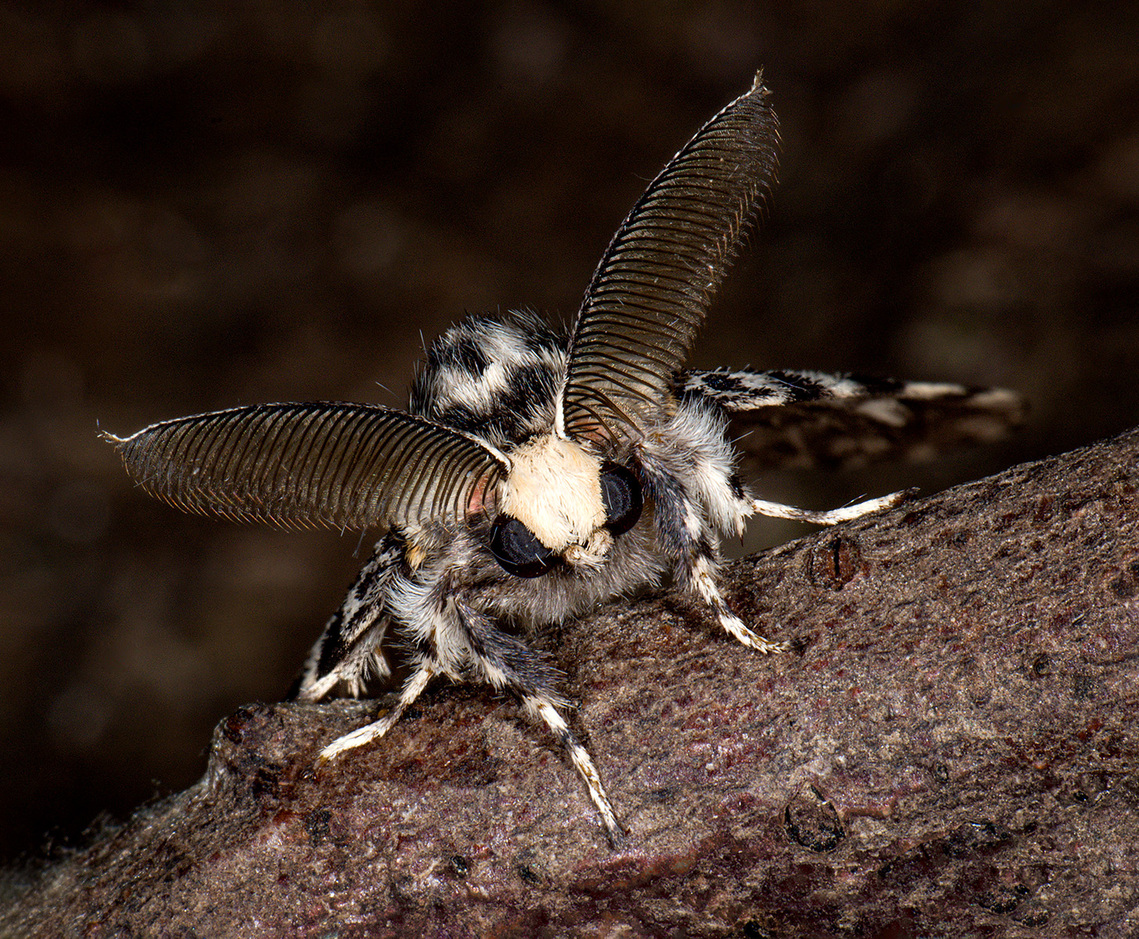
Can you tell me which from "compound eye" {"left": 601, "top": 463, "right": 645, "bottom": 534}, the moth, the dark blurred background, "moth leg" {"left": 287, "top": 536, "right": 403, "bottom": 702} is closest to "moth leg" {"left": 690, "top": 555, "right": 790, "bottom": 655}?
the moth

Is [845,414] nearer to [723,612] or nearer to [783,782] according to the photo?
[723,612]

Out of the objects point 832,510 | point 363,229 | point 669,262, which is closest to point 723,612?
point 832,510

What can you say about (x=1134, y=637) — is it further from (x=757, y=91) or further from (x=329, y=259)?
(x=329, y=259)

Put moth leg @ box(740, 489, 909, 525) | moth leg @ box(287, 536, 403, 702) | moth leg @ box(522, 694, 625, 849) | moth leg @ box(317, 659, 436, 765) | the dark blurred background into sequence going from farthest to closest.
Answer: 1. the dark blurred background
2. moth leg @ box(287, 536, 403, 702)
3. moth leg @ box(740, 489, 909, 525)
4. moth leg @ box(317, 659, 436, 765)
5. moth leg @ box(522, 694, 625, 849)

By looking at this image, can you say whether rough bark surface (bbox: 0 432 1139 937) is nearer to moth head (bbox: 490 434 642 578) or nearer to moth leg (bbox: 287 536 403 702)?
moth head (bbox: 490 434 642 578)

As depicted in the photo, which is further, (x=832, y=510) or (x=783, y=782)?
(x=832, y=510)
